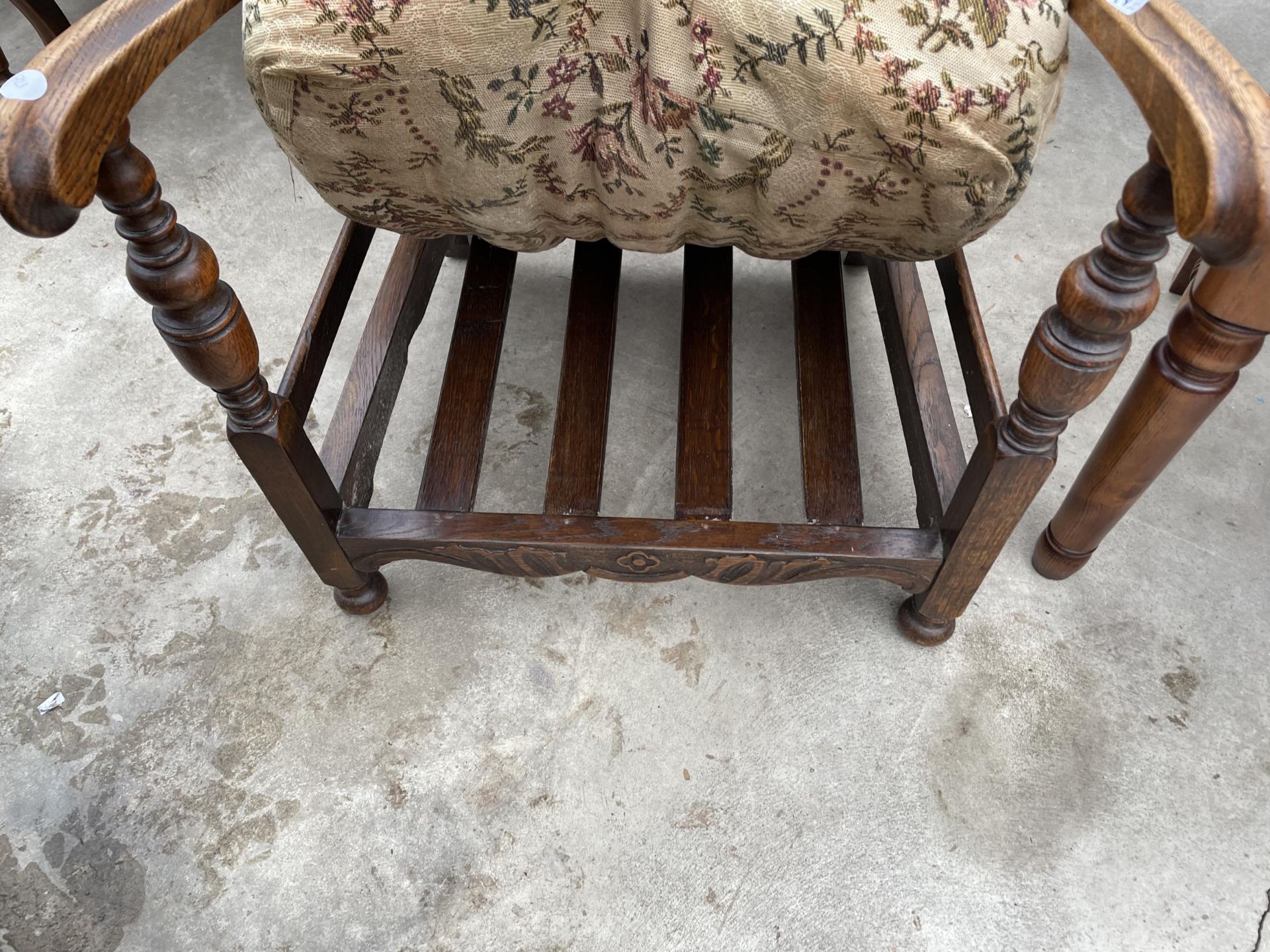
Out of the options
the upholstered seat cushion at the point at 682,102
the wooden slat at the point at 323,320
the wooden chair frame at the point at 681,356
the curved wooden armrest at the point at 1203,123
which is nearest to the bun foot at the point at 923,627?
the wooden chair frame at the point at 681,356

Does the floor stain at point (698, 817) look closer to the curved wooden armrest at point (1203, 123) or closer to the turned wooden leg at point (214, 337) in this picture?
the turned wooden leg at point (214, 337)

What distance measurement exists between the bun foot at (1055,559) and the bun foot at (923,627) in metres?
0.18

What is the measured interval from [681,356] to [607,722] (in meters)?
0.51

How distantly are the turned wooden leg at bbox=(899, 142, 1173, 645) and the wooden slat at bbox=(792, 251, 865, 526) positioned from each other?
5.8 inches

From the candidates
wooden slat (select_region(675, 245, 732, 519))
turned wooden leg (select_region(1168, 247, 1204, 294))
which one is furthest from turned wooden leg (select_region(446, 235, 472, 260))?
turned wooden leg (select_region(1168, 247, 1204, 294))

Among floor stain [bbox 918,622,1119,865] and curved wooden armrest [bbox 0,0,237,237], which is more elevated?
curved wooden armrest [bbox 0,0,237,237]

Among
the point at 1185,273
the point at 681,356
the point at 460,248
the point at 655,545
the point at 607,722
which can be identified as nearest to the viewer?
the point at 655,545

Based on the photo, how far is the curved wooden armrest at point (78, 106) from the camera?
0.60 m

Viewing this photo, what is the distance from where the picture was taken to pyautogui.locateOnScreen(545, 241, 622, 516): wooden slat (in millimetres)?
1132

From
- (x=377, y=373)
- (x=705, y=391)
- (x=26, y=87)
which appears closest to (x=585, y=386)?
(x=705, y=391)

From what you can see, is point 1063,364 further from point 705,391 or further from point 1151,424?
point 705,391

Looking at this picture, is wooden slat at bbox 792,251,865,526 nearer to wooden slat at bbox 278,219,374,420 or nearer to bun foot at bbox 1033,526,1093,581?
bun foot at bbox 1033,526,1093,581

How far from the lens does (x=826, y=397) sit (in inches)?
50.4

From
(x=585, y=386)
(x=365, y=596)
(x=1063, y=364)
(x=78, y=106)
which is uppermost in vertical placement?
(x=78, y=106)
